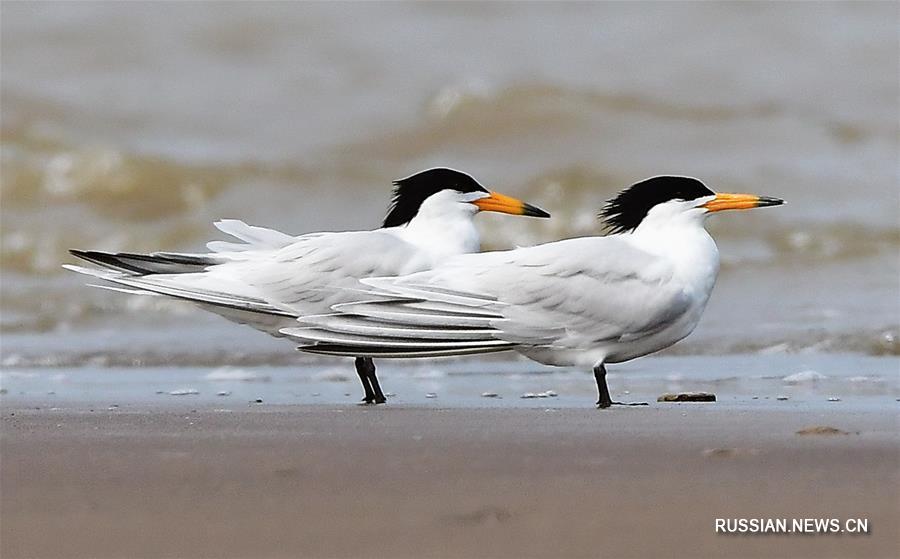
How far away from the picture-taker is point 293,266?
17.9ft

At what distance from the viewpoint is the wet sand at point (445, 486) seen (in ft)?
8.48

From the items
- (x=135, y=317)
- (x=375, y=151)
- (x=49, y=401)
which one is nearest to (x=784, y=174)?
(x=375, y=151)

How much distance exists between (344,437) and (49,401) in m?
1.68

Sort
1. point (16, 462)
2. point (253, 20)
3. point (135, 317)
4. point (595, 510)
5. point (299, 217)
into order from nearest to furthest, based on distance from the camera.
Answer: point (595, 510), point (16, 462), point (135, 317), point (299, 217), point (253, 20)

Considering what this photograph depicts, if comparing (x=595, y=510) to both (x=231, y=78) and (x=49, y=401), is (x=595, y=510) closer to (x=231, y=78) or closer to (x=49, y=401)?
(x=49, y=401)

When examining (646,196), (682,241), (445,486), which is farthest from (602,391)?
(445,486)

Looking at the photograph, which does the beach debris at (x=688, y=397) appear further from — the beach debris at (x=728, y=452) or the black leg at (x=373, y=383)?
the beach debris at (x=728, y=452)

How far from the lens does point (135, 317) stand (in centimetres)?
848

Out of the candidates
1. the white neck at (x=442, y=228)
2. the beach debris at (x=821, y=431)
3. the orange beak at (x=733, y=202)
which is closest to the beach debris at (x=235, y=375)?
the white neck at (x=442, y=228)

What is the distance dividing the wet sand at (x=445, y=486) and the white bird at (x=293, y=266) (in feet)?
3.87

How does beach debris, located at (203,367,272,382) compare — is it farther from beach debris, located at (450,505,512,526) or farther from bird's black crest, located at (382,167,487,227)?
beach debris, located at (450,505,512,526)

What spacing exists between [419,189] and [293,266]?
0.60 m

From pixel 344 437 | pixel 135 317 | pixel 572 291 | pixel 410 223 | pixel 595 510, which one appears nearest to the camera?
pixel 595 510

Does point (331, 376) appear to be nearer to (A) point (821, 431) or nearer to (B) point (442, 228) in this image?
(B) point (442, 228)
